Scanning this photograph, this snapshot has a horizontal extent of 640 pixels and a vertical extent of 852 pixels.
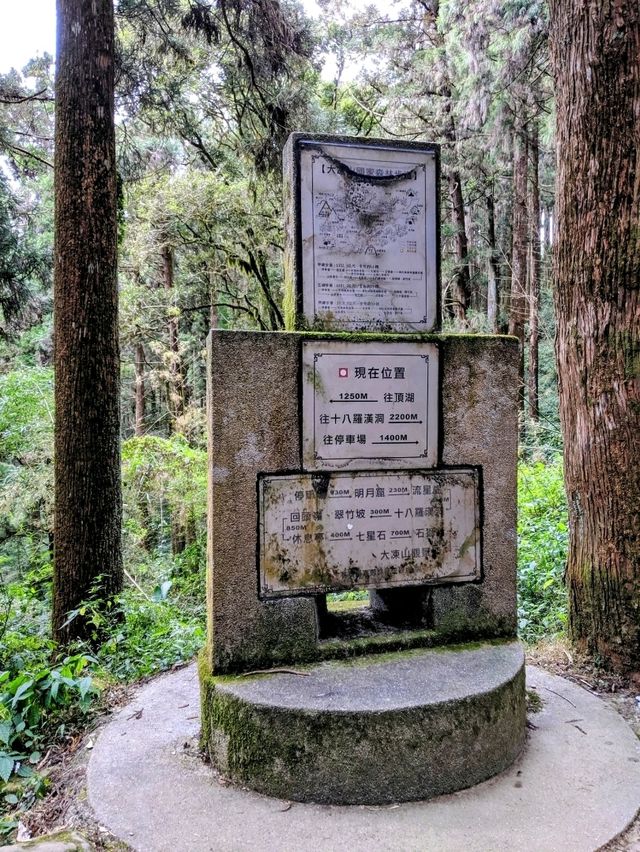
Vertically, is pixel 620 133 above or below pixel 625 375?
above

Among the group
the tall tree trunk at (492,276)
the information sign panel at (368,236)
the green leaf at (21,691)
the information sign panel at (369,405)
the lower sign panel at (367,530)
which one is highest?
the tall tree trunk at (492,276)

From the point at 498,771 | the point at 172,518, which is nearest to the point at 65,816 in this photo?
the point at 498,771

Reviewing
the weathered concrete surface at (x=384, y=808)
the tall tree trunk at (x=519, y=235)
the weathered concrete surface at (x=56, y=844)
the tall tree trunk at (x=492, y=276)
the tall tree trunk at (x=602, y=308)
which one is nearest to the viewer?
the weathered concrete surface at (x=56, y=844)

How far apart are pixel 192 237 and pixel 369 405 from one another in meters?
9.64

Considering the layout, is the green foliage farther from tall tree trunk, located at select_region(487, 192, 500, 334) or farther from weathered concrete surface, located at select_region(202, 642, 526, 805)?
tall tree trunk, located at select_region(487, 192, 500, 334)

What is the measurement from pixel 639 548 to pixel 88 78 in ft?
17.2

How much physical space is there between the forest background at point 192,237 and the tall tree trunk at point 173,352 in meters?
0.07

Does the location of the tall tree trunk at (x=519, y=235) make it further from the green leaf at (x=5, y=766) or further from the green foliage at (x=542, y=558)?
the green leaf at (x=5, y=766)

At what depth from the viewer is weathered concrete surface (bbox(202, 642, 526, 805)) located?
2365 mm

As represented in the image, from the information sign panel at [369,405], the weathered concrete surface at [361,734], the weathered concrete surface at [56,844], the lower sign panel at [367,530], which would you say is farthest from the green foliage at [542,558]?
the weathered concrete surface at [56,844]

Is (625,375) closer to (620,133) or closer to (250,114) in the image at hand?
(620,133)

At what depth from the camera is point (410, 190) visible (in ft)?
9.91

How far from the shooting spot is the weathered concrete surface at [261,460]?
8.81 ft

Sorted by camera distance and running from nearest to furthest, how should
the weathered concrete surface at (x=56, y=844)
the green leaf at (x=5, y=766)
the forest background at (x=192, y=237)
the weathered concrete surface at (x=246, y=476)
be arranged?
the weathered concrete surface at (x=56, y=844), the green leaf at (x=5, y=766), the weathered concrete surface at (x=246, y=476), the forest background at (x=192, y=237)
